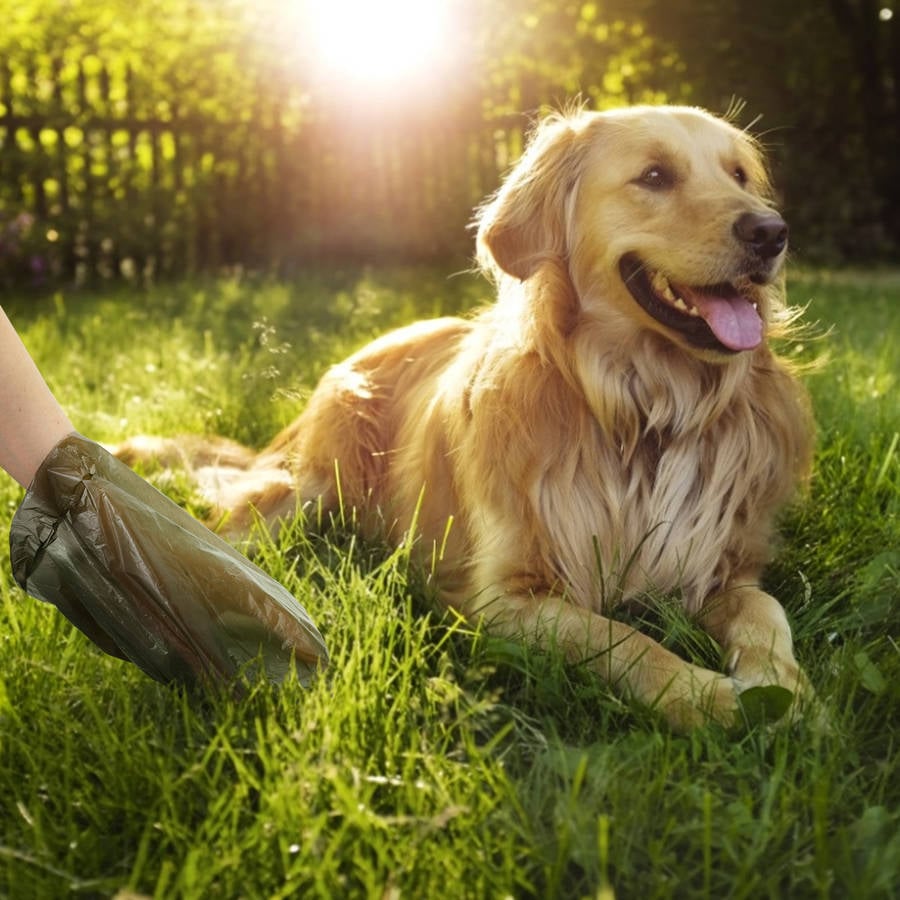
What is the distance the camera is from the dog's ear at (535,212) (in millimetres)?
2875

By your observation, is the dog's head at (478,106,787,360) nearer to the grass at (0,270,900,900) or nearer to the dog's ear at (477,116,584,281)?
the dog's ear at (477,116,584,281)

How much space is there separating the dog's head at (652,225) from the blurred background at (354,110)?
245 inches

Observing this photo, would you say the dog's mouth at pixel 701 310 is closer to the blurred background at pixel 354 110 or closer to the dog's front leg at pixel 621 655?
the dog's front leg at pixel 621 655

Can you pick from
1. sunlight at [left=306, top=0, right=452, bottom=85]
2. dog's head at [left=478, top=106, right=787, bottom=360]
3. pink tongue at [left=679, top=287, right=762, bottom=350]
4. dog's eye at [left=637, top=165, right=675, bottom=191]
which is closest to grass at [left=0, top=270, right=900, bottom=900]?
pink tongue at [left=679, top=287, right=762, bottom=350]

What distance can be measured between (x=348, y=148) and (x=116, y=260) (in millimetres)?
2226

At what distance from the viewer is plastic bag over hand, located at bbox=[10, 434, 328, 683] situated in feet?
7.09

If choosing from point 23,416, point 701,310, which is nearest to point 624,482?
point 701,310

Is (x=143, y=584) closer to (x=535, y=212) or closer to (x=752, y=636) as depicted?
(x=752, y=636)

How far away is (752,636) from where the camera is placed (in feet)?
7.87

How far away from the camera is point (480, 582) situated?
274 cm

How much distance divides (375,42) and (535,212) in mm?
7152

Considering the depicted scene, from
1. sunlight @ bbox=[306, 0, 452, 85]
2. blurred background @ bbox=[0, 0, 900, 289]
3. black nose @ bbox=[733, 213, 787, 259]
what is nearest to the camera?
black nose @ bbox=[733, 213, 787, 259]

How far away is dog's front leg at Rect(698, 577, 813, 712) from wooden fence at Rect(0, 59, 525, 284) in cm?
690

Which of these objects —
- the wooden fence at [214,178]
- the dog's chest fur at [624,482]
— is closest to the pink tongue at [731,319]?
the dog's chest fur at [624,482]
